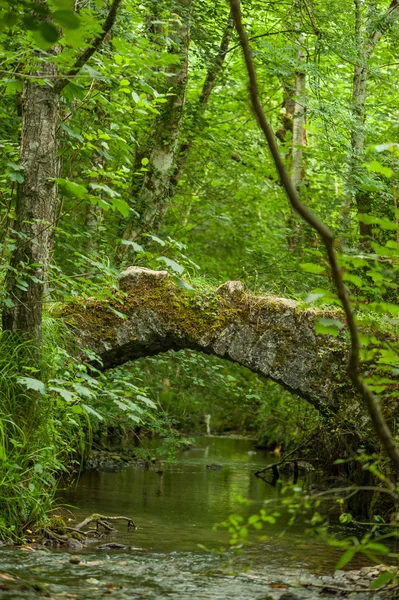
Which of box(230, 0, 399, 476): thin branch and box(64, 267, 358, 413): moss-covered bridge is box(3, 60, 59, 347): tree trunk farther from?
box(230, 0, 399, 476): thin branch

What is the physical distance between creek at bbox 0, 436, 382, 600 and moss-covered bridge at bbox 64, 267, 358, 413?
1.49 metres

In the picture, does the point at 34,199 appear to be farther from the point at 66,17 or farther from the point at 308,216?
the point at 308,216

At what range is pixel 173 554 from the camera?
236 inches

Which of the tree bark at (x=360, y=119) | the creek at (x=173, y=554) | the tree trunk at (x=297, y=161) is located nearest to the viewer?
the creek at (x=173, y=554)

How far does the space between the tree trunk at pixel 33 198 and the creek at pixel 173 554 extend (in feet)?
5.19

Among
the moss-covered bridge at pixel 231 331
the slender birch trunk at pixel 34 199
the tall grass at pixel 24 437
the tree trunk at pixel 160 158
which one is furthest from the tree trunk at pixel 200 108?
the tall grass at pixel 24 437

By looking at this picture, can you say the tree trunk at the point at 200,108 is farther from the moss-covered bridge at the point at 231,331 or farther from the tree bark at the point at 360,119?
the moss-covered bridge at the point at 231,331

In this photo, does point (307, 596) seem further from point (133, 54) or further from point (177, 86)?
point (177, 86)

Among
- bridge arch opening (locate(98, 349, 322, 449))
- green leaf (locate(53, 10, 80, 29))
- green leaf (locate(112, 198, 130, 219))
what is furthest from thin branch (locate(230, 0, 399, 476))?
bridge arch opening (locate(98, 349, 322, 449))

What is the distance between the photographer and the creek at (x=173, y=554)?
187 inches

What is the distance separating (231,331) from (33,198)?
3.24 m

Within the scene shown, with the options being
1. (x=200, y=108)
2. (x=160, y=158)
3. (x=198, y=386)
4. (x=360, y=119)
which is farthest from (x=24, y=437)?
(x=360, y=119)

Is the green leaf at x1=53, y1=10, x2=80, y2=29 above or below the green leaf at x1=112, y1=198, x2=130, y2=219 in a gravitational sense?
below

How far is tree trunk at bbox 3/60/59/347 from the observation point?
575 cm
